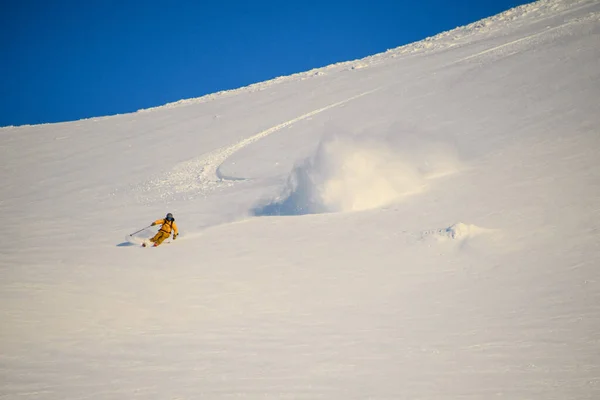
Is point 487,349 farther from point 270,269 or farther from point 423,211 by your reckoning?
point 423,211

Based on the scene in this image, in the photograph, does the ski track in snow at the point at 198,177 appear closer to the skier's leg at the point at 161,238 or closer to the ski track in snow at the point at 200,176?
the ski track in snow at the point at 200,176

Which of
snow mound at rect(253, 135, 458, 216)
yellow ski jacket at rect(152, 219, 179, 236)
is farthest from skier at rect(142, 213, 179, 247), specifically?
snow mound at rect(253, 135, 458, 216)

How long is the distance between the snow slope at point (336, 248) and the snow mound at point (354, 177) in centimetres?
7

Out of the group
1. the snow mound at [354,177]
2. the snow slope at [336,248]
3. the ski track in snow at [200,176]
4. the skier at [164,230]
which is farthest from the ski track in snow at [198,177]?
the skier at [164,230]

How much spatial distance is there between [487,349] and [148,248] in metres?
9.19

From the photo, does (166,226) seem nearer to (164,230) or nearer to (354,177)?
(164,230)

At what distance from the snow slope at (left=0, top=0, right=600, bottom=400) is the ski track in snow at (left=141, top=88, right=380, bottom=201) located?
0.41 ft

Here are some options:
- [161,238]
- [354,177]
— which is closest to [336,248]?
[354,177]

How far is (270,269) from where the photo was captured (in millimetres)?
12172

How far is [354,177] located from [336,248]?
4.23 m

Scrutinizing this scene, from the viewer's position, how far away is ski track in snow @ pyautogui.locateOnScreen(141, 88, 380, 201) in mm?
20906

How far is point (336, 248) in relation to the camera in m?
13.3

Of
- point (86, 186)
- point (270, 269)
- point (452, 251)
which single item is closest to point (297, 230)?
point (270, 269)

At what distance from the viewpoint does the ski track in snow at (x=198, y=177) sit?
20906 millimetres
